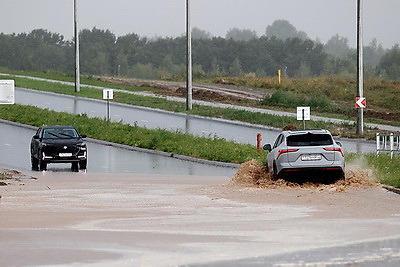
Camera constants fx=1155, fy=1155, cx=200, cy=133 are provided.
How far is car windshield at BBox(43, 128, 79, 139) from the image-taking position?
140ft

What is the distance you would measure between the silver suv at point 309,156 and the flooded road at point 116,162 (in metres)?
7.54

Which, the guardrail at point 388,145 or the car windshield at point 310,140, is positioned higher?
the car windshield at point 310,140

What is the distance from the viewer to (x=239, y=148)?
45844 millimetres

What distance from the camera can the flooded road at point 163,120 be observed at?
54228mm

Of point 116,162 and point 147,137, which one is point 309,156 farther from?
point 147,137

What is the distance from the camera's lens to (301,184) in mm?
31172

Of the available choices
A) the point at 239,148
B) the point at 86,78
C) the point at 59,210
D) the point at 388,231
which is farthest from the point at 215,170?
the point at 86,78

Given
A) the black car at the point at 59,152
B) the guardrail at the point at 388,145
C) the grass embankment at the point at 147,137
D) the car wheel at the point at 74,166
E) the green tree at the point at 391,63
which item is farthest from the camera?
the green tree at the point at 391,63

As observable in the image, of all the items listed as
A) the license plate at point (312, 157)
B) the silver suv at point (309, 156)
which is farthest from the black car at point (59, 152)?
the license plate at point (312, 157)

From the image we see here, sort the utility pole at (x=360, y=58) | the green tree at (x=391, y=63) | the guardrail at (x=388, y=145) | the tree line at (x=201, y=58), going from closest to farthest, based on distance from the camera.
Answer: the guardrail at (x=388, y=145), the utility pole at (x=360, y=58), the green tree at (x=391, y=63), the tree line at (x=201, y=58)

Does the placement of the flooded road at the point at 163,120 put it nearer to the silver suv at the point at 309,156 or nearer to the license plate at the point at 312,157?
the silver suv at the point at 309,156

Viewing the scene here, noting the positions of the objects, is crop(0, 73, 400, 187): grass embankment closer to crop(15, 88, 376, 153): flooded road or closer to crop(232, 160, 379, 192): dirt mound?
crop(232, 160, 379, 192): dirt mound

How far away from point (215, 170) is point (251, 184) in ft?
25.8

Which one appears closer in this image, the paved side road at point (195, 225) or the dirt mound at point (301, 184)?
the paved side road at point (195, 225)
